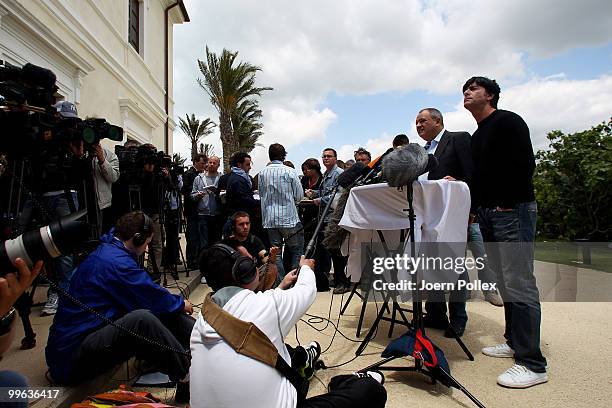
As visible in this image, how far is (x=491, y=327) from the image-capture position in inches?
156

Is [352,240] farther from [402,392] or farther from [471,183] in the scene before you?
[402,392]

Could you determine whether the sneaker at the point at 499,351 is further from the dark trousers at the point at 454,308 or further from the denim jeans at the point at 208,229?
the denim jeans at the point at 208,229

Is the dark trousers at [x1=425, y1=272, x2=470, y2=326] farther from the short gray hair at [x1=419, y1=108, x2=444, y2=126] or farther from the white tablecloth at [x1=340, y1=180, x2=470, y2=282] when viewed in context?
the short gray hair at [x1=419, y1=108, x2=444, y2=126]

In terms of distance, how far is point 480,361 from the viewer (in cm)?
313

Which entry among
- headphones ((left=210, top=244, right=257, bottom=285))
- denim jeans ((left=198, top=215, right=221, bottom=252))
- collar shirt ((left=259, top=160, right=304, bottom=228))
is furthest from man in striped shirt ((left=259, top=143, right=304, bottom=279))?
headphones ((left=210, top=244, right=257, bottom=285))

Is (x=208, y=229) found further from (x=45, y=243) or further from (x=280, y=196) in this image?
(x=45, y=243)

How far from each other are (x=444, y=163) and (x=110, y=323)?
2.72 m

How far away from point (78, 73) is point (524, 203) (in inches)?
319

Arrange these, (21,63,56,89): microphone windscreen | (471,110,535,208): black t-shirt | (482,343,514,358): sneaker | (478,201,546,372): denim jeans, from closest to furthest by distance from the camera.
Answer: (21,63,56,89): microphone windscreen → (478,201,546,372): denim jeans → (471,110,535,208): black t-shirt → (482,343,514,358): sneaker

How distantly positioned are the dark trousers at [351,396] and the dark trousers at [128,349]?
107 cm

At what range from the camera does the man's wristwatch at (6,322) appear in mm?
1386

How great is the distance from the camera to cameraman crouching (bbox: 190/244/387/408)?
1568mm

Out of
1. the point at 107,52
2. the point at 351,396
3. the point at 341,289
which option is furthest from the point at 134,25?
the point at 351,396

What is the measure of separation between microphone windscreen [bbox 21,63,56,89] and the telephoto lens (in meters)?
1.69
